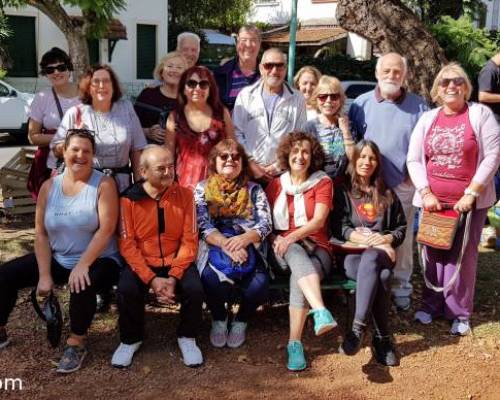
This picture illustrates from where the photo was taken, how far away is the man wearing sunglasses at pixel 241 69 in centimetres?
507

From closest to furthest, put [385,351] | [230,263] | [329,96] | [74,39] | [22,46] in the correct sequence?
[385,351]
[230,263]
[329,96]
[74,39]
[22,46]

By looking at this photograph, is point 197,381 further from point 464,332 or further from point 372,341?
point 464,332

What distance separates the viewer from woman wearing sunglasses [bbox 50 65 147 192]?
4.40 m

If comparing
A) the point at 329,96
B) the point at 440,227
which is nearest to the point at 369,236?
the point at 440,227

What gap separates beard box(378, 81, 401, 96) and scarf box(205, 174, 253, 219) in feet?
4.02

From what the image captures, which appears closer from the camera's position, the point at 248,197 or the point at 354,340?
the point at 354,340

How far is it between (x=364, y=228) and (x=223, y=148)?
1.15 m

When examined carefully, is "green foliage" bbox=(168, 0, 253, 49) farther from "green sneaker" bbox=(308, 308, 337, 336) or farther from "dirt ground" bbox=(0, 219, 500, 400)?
"green sneaker" bbox=(308, 308, 337, 336)

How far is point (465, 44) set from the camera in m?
17.9

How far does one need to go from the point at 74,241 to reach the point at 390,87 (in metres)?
2.46

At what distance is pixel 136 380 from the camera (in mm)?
3771

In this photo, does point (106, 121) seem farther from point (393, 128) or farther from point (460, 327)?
point (460, 327)

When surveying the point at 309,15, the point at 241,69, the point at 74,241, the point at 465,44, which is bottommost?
the point at 74,241

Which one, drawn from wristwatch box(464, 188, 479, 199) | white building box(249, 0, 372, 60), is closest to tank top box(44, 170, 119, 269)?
wristwatch box(464, 188, 479, 199)
